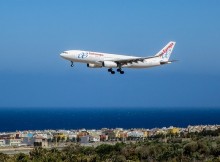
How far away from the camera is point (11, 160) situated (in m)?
48.8

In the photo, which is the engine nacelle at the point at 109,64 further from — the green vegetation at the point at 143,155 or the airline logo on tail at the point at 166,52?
the airline logo on tail at the point at 166,52

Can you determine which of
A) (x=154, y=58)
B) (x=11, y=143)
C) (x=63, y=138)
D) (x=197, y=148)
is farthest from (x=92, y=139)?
(x=197, y=148)

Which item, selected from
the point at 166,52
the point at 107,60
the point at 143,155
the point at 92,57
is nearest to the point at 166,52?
the point at 166,52

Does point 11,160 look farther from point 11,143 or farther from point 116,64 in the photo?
point 11,143

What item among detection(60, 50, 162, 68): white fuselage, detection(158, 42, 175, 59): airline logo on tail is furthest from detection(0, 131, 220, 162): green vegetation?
detection(158, 42, 175, 59): airline logo on tail

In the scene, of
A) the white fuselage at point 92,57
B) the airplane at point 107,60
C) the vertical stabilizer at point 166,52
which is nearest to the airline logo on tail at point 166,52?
the vertical stabilizer at point 166,52

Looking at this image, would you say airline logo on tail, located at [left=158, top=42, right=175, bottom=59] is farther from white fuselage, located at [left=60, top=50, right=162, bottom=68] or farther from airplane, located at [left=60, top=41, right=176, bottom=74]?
white fuselage, located at [left=60, top=50, right=162, bottom=68]

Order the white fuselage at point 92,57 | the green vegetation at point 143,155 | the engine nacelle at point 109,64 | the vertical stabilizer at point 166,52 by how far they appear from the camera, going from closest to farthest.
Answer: the green vegetation at point 143,155 < the white fuselage at point 92,57 < the engine nacelle at point 109,64 < the vertical stabilizer at point 166,52

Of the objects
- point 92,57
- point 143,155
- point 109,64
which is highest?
point 92,57

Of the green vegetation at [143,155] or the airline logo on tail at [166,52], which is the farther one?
the airline logo on tail at [166,52]

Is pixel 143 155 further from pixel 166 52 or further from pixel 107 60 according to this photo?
pixel 166 52

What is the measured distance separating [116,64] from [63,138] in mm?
50119

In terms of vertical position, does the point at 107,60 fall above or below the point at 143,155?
above

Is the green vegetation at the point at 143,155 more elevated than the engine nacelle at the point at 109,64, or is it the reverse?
the engine nacelle at the point at 109,64
